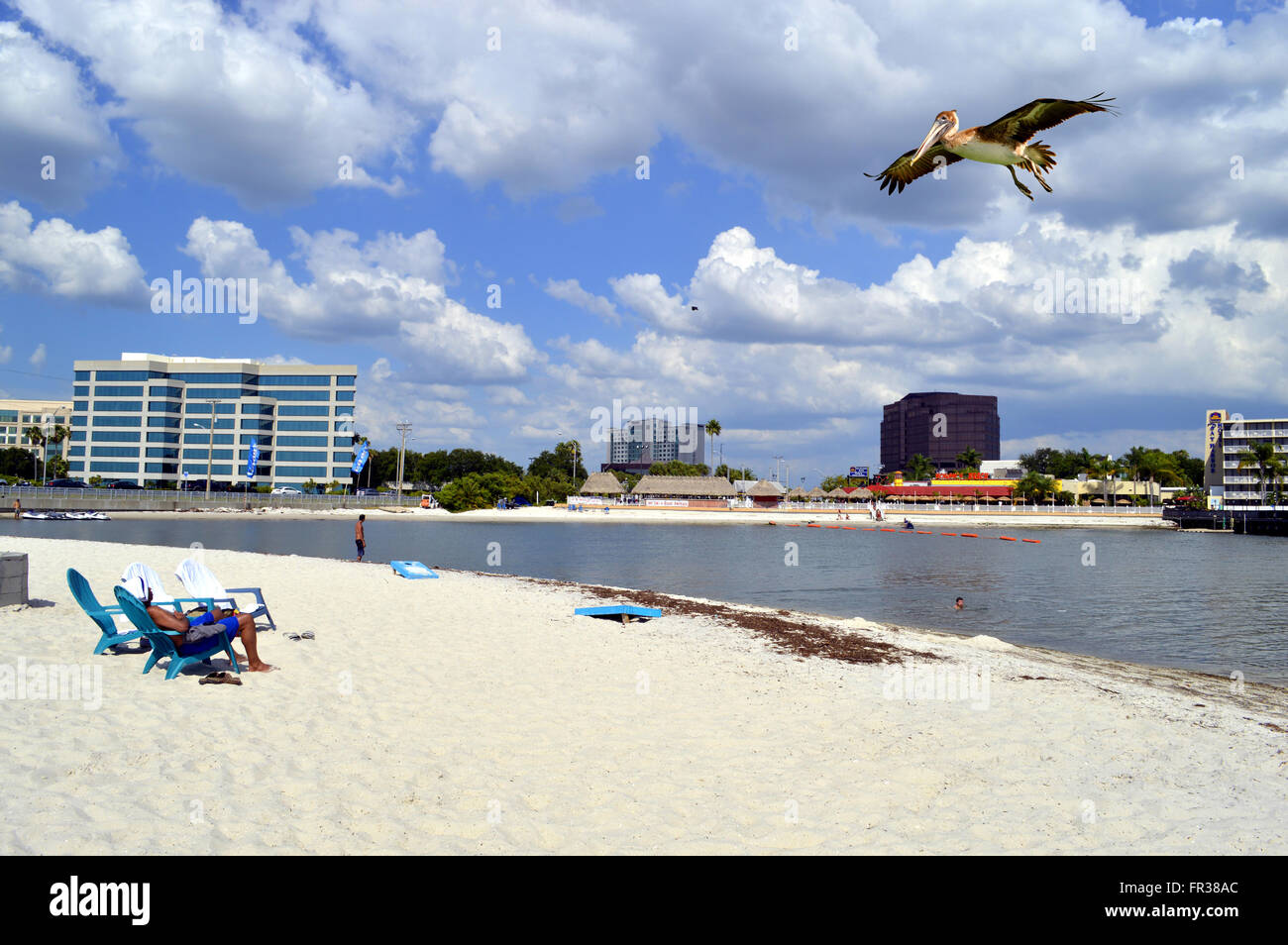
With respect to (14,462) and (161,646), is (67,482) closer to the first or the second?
(14,462)

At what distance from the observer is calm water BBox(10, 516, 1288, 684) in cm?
1841

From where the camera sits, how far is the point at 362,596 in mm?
15656

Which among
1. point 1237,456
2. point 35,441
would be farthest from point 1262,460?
point 35,441

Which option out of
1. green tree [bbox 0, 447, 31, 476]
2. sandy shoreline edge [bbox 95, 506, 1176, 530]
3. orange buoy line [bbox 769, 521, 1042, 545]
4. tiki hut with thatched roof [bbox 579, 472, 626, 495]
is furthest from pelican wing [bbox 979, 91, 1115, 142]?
green tree [bbox 0, 447, 31, 476]

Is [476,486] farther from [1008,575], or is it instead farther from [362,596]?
[362,596]

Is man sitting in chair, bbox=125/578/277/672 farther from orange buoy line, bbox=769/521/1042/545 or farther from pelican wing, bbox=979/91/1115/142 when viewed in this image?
orange buoy line, bbox=769/521/1042/545

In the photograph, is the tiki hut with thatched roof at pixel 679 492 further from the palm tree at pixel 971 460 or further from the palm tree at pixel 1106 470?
the palm tree at pixel 1106 470

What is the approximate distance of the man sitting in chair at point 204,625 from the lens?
834cm

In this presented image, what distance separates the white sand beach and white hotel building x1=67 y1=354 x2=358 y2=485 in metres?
120

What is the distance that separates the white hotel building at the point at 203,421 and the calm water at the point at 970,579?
66.4 m

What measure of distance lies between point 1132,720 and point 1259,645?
12034mm

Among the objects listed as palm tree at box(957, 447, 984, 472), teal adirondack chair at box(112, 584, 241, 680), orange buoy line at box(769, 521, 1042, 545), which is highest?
palm tree at box(957, 447, 984, 472)

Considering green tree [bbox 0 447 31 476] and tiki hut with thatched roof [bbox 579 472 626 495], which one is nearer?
green tree [bbox 0 447 31 476]

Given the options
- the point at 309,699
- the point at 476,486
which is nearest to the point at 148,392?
the point at 476,486
